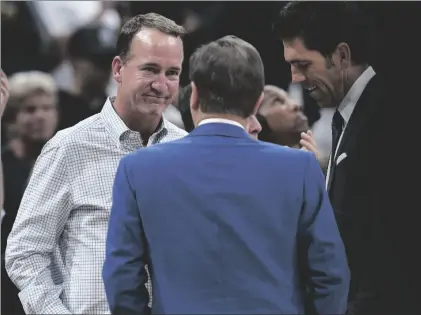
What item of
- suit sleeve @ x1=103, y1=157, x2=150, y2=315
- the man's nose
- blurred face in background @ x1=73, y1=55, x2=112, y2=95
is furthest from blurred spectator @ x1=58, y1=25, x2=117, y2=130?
suit sleeve @ x1=103, y1=157, x2=150, y2=315

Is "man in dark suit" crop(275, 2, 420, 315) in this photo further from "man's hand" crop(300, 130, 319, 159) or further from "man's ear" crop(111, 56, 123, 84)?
"man's ear" crop(111, 56, 123, 84)

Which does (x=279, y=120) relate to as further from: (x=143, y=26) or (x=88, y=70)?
(x=88, y=70)

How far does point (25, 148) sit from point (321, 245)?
2420 millimetres

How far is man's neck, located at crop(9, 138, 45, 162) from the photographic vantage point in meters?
3.88

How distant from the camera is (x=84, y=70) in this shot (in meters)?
5.30

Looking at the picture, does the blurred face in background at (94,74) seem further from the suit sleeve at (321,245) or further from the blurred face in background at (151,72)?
the suit sleeve at (321,245)

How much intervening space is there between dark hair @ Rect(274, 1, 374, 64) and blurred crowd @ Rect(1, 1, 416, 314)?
0.48m

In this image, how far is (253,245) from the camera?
1.85 metres

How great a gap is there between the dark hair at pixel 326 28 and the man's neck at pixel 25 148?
1.62 meters

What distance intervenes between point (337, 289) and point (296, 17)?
122 centimetres

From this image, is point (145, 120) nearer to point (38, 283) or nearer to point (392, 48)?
point (38, 283)

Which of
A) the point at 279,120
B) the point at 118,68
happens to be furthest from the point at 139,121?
the point at 279,120

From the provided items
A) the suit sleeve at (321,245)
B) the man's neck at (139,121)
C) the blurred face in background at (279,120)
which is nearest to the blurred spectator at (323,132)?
the blurred face in background at (279,120)

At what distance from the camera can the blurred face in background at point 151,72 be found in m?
2.38
